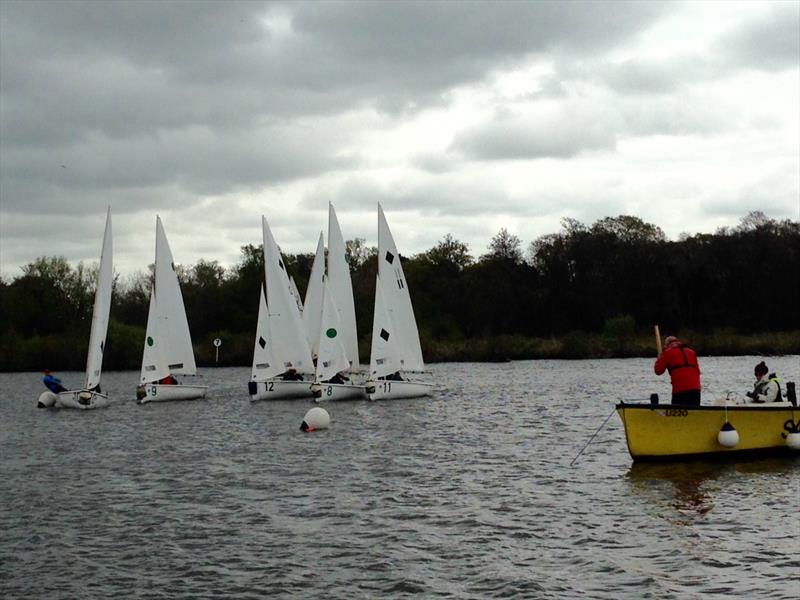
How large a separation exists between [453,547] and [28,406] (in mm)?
33121

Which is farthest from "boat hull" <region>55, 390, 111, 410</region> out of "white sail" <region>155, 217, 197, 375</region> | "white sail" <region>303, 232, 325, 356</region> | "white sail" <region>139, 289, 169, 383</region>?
"white sail" <region>303, 232, 325, 356</region>

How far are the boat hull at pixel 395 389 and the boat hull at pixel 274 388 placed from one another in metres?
4.25

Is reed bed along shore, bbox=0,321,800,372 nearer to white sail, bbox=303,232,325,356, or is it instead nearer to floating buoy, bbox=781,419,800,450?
white sail, bbox=303,232,325,356

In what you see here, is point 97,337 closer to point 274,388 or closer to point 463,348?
point 274,388

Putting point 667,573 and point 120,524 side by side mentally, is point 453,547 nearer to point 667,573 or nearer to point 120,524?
point 667,573

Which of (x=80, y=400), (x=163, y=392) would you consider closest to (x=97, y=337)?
(x=80, y=400)

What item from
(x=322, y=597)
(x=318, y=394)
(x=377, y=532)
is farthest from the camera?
(x=318, y=394)

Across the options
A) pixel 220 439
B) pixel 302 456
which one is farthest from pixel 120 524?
pixel 220 439

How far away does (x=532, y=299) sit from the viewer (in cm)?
9062

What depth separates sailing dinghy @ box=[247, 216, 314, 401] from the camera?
4000cm

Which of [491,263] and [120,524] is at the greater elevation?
[491,263]

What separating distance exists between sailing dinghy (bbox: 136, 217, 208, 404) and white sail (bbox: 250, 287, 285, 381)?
243 cm

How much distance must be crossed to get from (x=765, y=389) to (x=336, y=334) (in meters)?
20.5

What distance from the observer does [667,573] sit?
1195 cm
